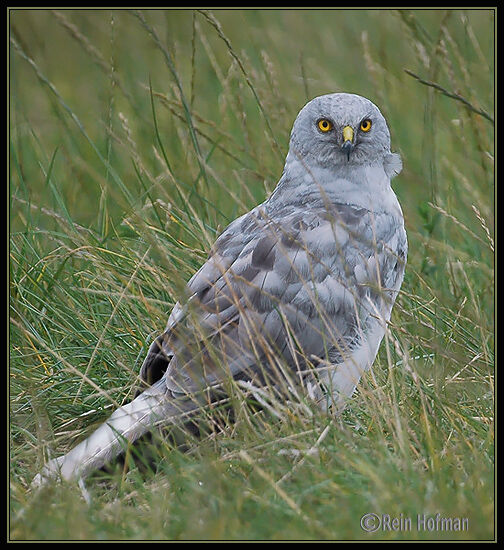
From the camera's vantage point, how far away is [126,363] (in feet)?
12.4

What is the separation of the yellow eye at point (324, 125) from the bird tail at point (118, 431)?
132cm

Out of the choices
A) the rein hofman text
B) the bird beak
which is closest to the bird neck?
the bird beak

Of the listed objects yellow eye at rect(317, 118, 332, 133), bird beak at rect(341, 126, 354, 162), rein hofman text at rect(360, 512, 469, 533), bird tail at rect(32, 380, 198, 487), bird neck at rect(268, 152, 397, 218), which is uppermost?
yellow eye at rect(317, 118, 332, 133)

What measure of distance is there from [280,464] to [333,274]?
92cm

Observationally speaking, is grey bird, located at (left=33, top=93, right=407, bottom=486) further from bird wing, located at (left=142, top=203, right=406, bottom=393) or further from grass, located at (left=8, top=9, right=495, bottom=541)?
grass, located at (left=8, top=9, right=495, bottom=541)

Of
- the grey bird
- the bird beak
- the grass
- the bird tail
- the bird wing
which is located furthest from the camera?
the bird beak

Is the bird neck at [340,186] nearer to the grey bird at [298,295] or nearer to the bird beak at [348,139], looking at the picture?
the grey bird at [298,295]

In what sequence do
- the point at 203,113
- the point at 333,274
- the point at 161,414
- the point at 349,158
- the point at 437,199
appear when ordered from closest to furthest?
the point at 161,414 < the point at 333,274 < the point at 349,158 < the point at 437,199 < the point at 203,113

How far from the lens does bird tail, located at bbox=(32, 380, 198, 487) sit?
3018 millimetres

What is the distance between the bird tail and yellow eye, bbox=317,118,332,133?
1318mm

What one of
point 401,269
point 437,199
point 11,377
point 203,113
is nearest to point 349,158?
point 401,269

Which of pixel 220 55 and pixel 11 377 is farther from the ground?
pixel 220 55

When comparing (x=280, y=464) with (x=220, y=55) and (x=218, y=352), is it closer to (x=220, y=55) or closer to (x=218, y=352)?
(x=218, y=352)

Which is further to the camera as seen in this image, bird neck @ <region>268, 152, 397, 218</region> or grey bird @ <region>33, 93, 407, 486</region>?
bird neck @ <region>268, 152, 397, 218</region>
